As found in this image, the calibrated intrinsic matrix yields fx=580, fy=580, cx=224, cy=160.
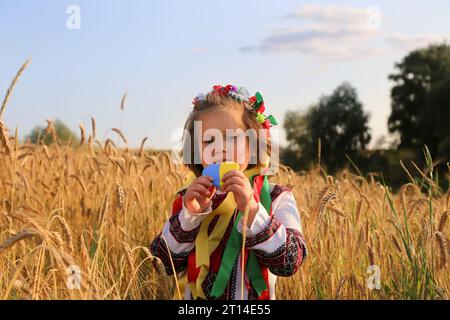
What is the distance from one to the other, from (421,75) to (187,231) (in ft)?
142

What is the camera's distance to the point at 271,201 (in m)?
2.67

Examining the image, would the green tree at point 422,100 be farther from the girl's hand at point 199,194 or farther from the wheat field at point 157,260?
the girl's hand at point 199,194

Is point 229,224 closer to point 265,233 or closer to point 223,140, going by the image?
point 265,233

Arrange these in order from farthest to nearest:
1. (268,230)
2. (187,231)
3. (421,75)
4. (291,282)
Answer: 1. (421,75)
2. (291,282)
3. (187,231)
4. (268,230)

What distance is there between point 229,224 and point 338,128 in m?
46.2

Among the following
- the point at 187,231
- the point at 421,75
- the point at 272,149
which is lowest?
the point at 187,231

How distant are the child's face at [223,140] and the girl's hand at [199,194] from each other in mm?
179

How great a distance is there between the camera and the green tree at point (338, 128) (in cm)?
4650

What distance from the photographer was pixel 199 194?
92.5 inches

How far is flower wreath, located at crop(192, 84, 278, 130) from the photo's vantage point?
2.79m

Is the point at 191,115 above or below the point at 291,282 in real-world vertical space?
above

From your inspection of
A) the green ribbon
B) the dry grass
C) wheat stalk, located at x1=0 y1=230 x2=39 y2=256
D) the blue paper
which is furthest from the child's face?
wheat stalk, located at x1=0 y1=230 x2=39 y2=256
